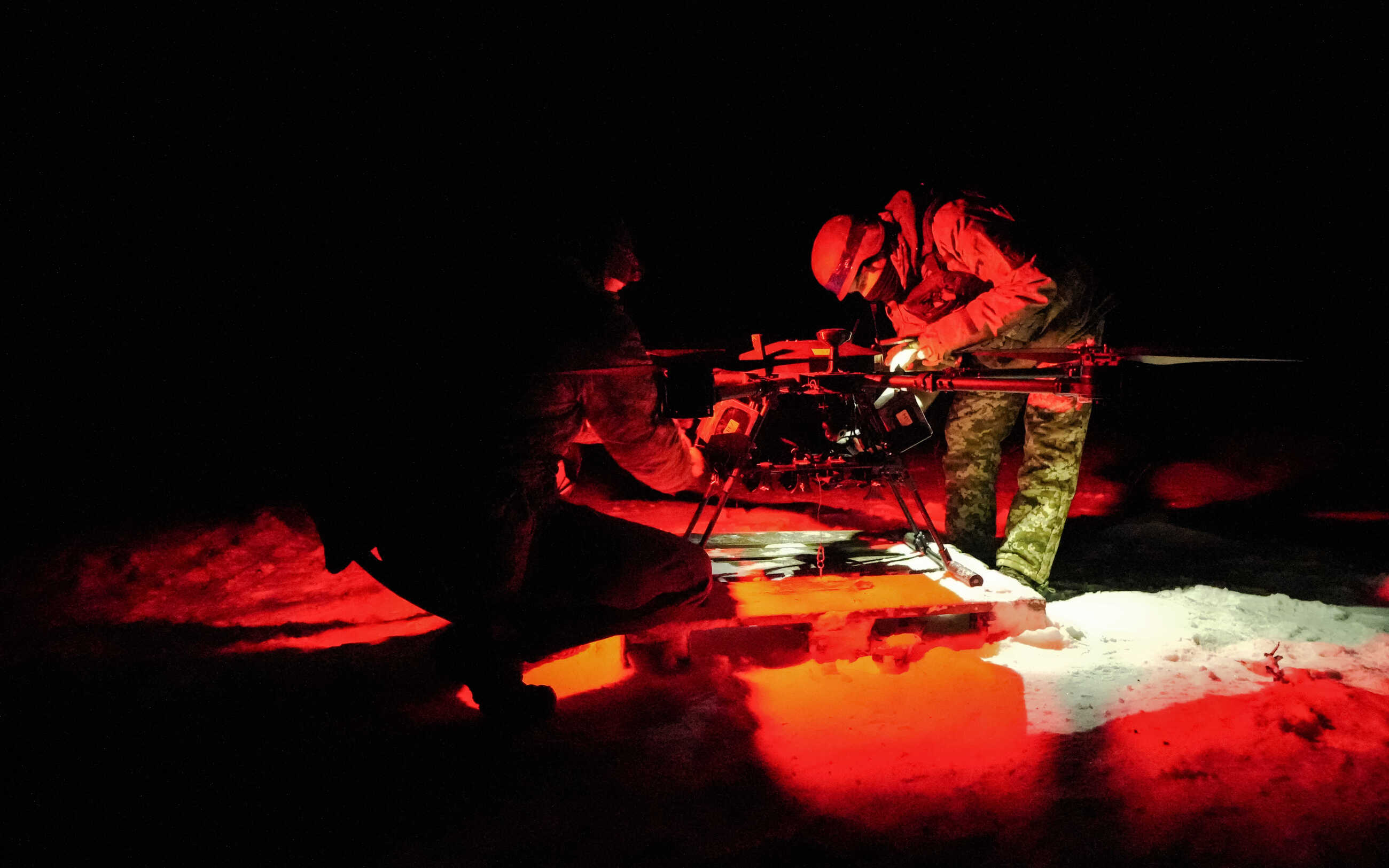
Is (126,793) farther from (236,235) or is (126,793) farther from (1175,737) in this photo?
(236,235)

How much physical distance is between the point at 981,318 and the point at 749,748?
282 centimetres

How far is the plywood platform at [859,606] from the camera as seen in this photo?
3.38 metres

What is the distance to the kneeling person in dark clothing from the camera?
2.70m

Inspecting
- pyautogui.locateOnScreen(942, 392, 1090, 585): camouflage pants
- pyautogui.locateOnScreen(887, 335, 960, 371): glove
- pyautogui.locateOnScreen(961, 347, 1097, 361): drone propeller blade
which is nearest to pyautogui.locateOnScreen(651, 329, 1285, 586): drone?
pyautogui.locateOnScreen(961, 347, 1097, 361): drone propeller blade

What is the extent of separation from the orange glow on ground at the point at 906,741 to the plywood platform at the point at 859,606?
175 millimetres

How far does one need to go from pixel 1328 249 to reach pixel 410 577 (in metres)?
12.1

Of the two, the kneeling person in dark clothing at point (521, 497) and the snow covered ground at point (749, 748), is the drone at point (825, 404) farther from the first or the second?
the snow covered ground at point (749, 748)

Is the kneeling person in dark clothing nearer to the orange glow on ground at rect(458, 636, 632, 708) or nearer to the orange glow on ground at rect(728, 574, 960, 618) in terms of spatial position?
the orange glow on ground at rect(458, 636, 632, 708)

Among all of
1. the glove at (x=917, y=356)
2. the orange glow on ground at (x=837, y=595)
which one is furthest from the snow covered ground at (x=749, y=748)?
the glove at (x=917, y=356)

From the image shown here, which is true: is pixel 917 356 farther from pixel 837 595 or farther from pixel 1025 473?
pixel 837 595

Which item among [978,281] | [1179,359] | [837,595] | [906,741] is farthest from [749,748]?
[978,281]

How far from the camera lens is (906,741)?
A: 265 cm

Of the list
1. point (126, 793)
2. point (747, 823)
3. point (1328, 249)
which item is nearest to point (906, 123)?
point (1328, 249)

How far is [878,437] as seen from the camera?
12.9 ft
